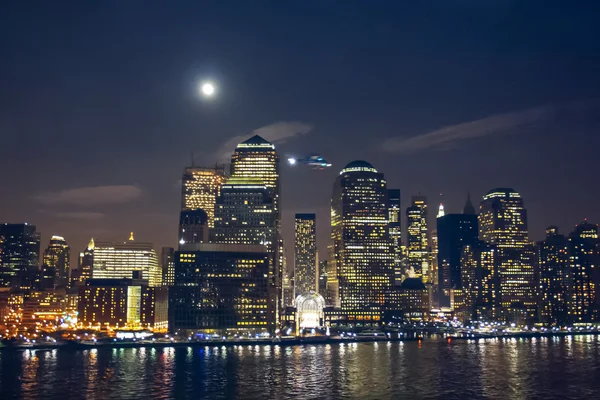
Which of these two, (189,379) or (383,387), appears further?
(189,379)

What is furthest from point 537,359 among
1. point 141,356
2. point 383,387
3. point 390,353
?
point 141,356

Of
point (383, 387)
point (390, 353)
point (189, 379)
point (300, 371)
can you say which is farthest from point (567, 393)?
point (390, 353)

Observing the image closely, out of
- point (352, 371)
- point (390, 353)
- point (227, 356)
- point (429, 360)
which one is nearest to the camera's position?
point (352, 371)

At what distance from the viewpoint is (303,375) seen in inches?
5182

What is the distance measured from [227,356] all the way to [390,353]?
47.1 metres

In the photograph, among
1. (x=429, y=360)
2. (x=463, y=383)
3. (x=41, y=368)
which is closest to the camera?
(x=463, y=383)

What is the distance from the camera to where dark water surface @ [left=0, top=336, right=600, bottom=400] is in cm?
10881

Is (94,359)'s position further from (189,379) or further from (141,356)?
(189,379)

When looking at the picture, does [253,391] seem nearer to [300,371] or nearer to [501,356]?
[300,371]

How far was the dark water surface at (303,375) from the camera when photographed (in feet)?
357

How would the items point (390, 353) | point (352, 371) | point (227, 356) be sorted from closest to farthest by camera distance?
point (352, 371) < point (227, 356) < point (390, 353)

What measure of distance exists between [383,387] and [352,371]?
83.2ft

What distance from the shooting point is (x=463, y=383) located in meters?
120

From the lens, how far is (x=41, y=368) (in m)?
152
